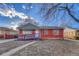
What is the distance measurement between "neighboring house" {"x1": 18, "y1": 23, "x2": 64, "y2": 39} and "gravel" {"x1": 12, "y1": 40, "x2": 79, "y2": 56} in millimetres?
102

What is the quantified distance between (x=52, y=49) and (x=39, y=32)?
369 millimetres

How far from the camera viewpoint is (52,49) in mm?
3439

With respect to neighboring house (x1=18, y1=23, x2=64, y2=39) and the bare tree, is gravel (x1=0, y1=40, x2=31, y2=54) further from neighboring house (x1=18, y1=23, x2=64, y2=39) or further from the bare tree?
the bare tree

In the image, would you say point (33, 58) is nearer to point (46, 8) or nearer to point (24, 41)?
point (24, 41)

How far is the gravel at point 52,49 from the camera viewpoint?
3404 millimetres

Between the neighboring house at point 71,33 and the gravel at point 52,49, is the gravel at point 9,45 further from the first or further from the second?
the neighboring house at point 71,33

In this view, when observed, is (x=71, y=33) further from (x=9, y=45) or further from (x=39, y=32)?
(x=9, y=45)

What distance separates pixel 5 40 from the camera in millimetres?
3516

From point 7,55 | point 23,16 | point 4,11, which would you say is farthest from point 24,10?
point 7,55

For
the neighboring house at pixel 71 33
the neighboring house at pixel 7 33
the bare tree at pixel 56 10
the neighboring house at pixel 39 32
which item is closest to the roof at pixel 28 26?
the neighboring house at pixel 39 32

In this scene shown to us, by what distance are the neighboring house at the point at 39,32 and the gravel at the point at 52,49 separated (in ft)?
0.33

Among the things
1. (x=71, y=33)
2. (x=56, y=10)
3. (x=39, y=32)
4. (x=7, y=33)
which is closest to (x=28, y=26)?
(x=39, y=32)

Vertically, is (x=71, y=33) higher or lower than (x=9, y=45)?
higher

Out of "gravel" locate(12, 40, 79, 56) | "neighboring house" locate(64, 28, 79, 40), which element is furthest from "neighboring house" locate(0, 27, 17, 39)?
A: "neighboring house" locate(64, 28, 79, 40)
